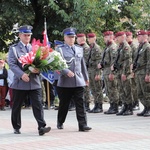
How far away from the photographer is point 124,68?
13555 mm

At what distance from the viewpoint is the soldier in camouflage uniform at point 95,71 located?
1449 centimetres

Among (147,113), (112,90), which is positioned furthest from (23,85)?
(112,90)

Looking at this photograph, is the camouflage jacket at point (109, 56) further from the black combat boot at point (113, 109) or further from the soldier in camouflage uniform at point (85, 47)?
the black combat boot at point (113, 109)

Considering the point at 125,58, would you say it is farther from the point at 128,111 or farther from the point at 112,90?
the point at 128,111

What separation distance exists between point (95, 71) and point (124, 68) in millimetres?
1238

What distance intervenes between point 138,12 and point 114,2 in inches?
45.9

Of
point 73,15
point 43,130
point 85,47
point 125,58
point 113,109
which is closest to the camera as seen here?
point 43,130

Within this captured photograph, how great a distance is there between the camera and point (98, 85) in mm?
14648

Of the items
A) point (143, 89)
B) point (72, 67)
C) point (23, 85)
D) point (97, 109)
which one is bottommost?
point (97, 109)

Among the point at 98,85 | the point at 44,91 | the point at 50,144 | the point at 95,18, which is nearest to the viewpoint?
the point at 50,144

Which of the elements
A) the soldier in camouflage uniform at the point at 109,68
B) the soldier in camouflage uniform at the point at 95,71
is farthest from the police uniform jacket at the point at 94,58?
the soldier in camouflage uniform at the point at 109,68

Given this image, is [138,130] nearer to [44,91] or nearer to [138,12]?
[44,91]

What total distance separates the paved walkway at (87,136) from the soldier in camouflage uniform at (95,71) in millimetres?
1765

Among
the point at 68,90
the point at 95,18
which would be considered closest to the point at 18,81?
the point at 68,90
